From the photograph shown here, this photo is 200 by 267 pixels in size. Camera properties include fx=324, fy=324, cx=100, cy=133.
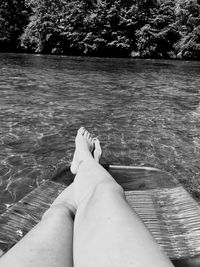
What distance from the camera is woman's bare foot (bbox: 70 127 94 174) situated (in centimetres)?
286

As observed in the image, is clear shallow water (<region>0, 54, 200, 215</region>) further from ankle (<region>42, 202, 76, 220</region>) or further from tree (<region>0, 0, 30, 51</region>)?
tree (<region>0, 0, 30, 51</region>)

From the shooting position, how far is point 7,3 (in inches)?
1281

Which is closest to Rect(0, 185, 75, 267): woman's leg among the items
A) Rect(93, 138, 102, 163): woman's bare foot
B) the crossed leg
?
the crossed leg

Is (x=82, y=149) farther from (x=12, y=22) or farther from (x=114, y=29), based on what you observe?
(x=12, y=22)

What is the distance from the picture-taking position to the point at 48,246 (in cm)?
147

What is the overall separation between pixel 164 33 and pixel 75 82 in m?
17.3

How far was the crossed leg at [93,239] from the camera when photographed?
130cm

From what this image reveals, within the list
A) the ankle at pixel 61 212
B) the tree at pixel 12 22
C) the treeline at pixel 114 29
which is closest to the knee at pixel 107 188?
the ankle at pixel 61 212

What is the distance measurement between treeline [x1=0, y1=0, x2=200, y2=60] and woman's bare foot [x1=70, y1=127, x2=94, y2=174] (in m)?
22.8

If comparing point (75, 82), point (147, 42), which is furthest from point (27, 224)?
point (147, 42)

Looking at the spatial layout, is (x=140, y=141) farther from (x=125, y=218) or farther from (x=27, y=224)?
(x=125, y=218)

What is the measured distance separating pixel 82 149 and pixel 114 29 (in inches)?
1024

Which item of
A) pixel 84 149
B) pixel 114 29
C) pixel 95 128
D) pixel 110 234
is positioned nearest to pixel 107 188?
pixel 110 234

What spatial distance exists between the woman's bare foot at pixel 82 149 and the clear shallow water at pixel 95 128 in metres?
0.50
